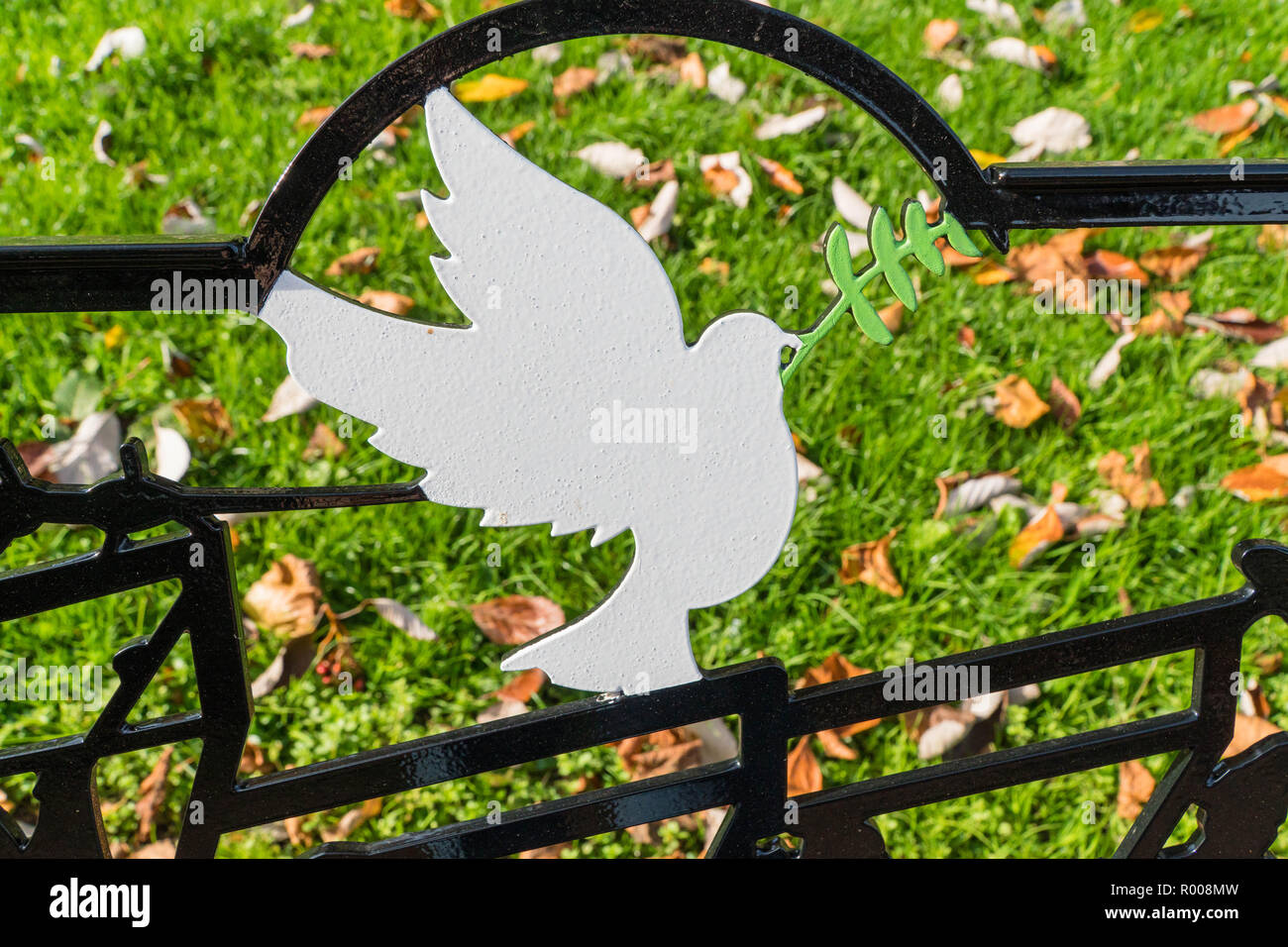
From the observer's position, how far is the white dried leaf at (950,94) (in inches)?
83.4

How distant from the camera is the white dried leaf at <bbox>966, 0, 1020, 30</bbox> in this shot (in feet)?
7.48

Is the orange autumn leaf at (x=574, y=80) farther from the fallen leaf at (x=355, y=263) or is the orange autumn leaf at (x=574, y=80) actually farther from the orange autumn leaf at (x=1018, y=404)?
the orange autumn leaf at (x=1018, y=404)

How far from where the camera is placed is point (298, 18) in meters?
2.23

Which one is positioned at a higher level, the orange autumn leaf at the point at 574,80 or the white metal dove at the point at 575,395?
the orange autumn leaf at the point at 574,80

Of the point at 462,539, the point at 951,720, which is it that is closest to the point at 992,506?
the point at 951,720

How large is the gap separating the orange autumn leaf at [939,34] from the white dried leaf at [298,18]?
49.6 inches

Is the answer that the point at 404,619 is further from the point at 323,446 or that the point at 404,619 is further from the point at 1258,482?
the point at 1258,482

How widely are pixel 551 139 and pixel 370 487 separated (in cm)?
127

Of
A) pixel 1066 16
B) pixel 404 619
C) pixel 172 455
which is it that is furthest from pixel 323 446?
pixel 1066 16

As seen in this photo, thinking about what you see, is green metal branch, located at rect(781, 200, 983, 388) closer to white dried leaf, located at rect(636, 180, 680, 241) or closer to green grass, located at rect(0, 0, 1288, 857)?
green grass, located at rect(0, 0, 1288, 857)

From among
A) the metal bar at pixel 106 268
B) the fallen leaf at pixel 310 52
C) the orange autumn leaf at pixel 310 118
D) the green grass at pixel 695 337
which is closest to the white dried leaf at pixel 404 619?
the green grass at pixel 695 337

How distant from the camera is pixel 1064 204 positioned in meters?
0.90

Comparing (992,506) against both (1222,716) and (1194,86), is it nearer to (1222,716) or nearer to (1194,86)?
(1222,716)

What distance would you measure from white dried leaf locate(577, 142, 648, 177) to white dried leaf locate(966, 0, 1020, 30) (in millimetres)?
852
